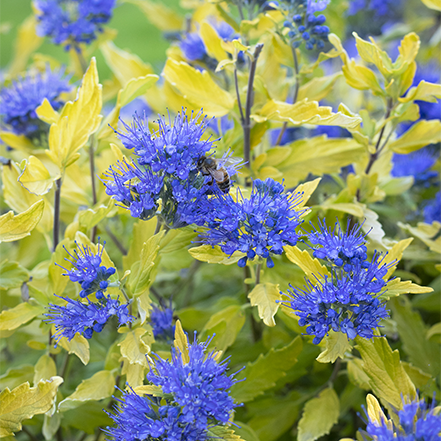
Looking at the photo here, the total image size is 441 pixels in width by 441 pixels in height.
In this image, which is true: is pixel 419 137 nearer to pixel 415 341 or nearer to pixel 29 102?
pixel 415 341

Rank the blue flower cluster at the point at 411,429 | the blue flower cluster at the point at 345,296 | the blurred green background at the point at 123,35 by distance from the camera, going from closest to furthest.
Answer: the blue flower cluster at the point at 411,429 → the blue flower cluster at the point at 345,296 → the blurred green background at the point at 123,35

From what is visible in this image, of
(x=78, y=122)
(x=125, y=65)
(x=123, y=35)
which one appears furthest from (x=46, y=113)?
(x=123, y=35)

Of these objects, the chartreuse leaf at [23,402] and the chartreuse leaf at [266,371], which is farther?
the chartreuse leaf at [266,371]

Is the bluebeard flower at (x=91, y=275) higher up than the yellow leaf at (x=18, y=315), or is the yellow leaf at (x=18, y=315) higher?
the bluebeard flower at (x=91, y=275)

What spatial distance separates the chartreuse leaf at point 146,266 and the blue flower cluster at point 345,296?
0.21 meters

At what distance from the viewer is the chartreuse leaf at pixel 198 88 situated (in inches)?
30.9

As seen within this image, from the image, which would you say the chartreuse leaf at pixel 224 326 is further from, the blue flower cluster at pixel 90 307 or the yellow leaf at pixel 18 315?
the yellow leaf at pixel 18 315

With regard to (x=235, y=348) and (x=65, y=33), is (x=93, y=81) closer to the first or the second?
(x=65, y=33)

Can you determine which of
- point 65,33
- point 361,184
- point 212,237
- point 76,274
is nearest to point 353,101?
point 361,184

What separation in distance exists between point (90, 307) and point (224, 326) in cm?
24

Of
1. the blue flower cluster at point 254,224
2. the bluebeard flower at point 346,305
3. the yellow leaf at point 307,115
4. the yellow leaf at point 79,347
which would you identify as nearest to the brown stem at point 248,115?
the yellow leaf at point 307,115

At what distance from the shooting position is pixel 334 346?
62 centimetres

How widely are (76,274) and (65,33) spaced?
2.47ft

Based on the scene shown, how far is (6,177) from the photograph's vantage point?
0.80 metres
